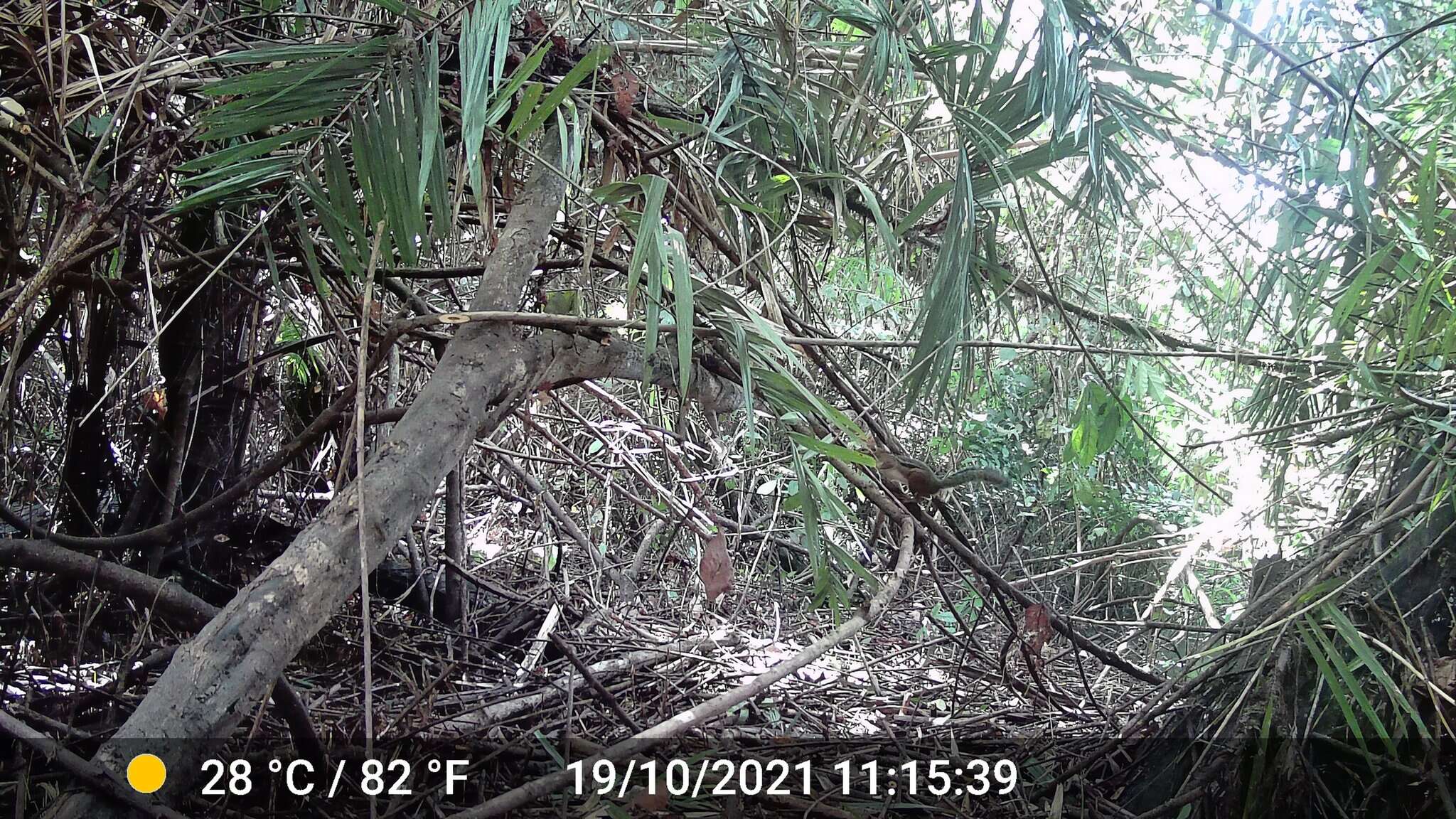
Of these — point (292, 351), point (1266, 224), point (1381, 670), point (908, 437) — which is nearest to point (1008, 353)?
point (908, 437)

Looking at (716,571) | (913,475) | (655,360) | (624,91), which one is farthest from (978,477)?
(624,91)

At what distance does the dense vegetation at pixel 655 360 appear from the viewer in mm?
1067

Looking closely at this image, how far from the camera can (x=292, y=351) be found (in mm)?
1585

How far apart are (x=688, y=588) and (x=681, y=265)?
1616 mm

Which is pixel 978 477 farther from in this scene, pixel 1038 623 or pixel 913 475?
pixel 1038 623

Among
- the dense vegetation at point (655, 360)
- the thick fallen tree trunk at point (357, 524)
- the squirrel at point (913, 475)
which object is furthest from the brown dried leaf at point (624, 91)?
the squirrel at point (913, 475)

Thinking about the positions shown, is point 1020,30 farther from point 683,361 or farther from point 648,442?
point 683,361

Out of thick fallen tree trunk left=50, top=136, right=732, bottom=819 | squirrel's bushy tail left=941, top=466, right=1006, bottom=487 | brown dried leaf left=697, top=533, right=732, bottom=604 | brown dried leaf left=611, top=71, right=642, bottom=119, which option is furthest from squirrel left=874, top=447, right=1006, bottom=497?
brown dried leaf left=611, top=71, right=642, bottom=119

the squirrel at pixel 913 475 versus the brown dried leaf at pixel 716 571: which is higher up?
the squirrel at pixel 913 475

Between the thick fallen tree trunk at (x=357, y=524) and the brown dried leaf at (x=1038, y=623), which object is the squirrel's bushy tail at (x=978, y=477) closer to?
the brown dried leaf at (x=1038, y=623)

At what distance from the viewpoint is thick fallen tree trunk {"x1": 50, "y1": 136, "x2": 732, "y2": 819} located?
0.76 metres

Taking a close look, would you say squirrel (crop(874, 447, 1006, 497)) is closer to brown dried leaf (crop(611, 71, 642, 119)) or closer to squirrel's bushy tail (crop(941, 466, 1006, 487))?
squirrel's bushy tail (crop(941, 466, 1006, 487))

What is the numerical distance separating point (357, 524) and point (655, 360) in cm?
56

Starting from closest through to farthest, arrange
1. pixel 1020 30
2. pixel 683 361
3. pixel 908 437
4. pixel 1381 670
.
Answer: pixel 683 361
pixel 1381 670
pixel 1020 30
pixel 908 437
